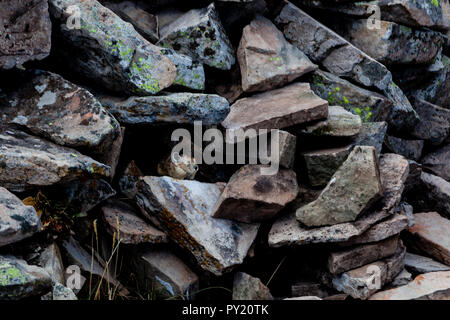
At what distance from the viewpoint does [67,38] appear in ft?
18.3

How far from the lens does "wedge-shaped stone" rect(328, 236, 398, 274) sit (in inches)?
203

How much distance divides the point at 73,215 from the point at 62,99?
1.25 metres

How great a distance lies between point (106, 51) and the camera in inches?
220

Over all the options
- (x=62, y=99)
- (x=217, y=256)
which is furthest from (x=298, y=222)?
(x=62, y=99)

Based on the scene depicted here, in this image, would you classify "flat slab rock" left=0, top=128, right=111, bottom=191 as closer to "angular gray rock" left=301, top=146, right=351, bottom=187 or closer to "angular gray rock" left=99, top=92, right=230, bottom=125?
"angular gray rock" left=99, top=92, right=230, bottom=125

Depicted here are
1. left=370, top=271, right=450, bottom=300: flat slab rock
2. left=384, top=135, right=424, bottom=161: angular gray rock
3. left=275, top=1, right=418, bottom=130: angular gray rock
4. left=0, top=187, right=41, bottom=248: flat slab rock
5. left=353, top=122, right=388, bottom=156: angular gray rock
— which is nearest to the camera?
left=0, top=187, right=41, bottom=248: flat slab rock

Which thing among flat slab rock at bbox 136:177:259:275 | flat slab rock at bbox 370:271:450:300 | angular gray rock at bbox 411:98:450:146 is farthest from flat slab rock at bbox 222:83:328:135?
angular gray rock at bbox 411:98:450:146

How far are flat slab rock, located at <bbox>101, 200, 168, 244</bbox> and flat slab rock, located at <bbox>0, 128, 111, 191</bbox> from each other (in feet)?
1.97

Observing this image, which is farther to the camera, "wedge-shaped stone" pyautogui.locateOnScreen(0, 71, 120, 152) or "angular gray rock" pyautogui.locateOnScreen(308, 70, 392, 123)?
"angular gray rock" pyautogui.locateOnScreen(308, 70, 392, 123)

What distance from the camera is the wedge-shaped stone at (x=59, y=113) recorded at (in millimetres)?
5113

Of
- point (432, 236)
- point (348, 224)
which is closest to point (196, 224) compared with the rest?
point (348, 224)

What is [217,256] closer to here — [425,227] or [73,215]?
[73,215]

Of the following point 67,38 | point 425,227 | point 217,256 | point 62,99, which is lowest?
point 425,227

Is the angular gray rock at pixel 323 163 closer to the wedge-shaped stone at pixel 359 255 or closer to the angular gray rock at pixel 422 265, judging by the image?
the wedge-shaped stone at pixel 359 255
